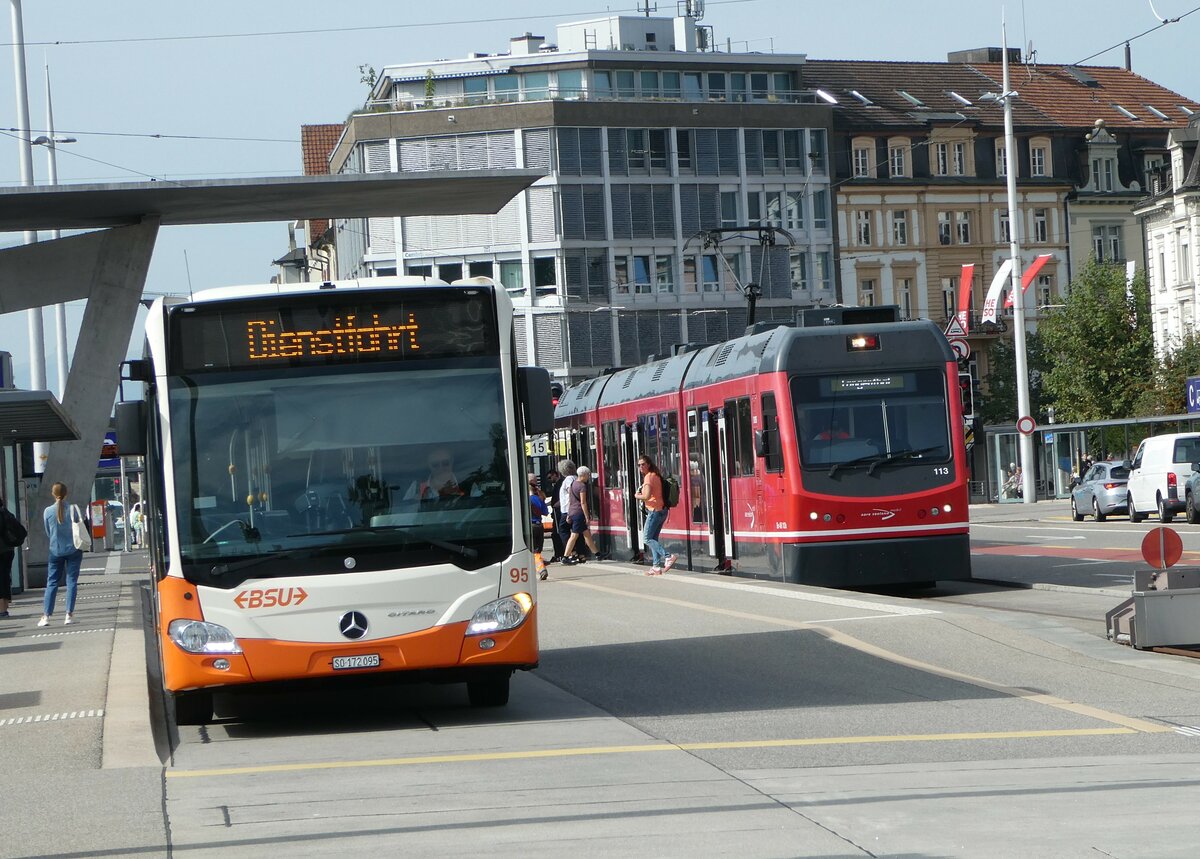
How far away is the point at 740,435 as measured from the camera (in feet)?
80.7

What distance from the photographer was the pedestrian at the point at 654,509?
28062 mm

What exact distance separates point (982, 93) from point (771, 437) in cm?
6910

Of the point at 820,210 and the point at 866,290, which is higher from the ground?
the point at 820,210

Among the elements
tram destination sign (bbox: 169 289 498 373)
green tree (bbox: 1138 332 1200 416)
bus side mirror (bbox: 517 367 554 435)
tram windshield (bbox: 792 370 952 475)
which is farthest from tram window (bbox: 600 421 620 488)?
green tree (bbox: 1138 332 1200 416)

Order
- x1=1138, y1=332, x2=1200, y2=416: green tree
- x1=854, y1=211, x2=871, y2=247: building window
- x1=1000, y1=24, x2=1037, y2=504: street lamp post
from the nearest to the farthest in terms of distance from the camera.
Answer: x1=1000, y1=24, x2=1037, y2=504: street lamp post
x1=1138, y1=332, x2=1200, y2=416: green tree
x1=854, y1=211, x2=871, y2=247: building window

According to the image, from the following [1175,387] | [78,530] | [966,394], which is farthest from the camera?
[1175,387]

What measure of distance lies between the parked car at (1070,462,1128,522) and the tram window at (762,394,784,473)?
25635 millimetres

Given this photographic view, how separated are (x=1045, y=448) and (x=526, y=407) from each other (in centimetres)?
5718

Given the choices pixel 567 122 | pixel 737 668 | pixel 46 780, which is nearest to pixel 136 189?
pixel 737 668

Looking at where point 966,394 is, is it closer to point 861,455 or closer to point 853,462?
point 861,455

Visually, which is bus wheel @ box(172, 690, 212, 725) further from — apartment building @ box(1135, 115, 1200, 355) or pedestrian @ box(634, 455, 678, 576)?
apartment building @ box(1135, 115, 1200, 355)

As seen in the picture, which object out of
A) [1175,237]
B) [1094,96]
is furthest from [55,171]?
[1094,96]

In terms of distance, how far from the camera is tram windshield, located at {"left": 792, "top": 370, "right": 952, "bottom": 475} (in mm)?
22281

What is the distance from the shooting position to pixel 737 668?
14422 millimetres
